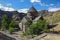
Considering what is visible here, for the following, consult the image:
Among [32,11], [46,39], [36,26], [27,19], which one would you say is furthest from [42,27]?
[46,39]

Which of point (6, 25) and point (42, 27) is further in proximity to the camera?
point (6, 25)

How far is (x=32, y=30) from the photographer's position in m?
33.7

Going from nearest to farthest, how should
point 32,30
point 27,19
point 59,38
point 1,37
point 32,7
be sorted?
point 59,38 < point 1,37 < point 32,30 < point 27,19 < point 32,7

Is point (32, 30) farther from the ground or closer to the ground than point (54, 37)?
closer to the ground

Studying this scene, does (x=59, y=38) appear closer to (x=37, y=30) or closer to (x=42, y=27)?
(x=37, y=30)

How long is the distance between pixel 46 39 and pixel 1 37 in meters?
2.79

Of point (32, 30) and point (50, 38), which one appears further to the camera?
point (32, 30)

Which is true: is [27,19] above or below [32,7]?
A: below

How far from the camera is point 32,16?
55812 mm

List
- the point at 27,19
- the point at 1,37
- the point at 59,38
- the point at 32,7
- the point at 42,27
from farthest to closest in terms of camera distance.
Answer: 1. the point at 32,7
2. the point at 27,19
3. the point at 42,27
4. the point at 1,37
5. the point at 59,38

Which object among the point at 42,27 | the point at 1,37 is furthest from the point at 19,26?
the point at 1,37

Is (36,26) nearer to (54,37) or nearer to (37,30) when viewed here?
(37,30)

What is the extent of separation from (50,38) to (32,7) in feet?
160

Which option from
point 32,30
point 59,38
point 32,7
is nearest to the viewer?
point 59,38
